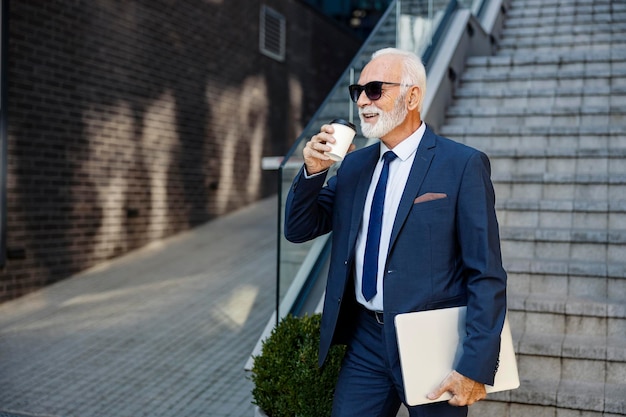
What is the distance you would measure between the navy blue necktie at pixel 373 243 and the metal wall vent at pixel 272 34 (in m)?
11.3

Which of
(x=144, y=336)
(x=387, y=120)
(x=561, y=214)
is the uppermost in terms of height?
(x=387, y=120)

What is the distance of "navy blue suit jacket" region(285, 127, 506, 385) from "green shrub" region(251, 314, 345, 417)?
83cm

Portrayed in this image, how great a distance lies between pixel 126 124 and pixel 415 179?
25.5 ft

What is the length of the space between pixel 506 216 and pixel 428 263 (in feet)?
10.6

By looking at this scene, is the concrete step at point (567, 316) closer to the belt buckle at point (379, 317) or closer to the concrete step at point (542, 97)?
the belt buckle at point (379, 317)

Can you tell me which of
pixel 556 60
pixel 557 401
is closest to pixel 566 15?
pixel 556 60

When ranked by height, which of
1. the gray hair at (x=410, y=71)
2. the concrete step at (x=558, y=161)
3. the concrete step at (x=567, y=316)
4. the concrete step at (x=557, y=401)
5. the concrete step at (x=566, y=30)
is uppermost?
the concrete step at (x=566, y=30)

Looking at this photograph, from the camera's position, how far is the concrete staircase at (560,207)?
4086 millimetres

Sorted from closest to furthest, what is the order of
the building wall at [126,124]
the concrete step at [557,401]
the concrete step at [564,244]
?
the concrete step at [557,401] < the concrete step at [564,244] < the building wall at [126,124]

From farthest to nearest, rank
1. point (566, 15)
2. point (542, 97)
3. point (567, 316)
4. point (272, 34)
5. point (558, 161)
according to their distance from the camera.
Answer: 1. point (272, 34)
2. point (566, 15)
3. point (542, 97)
4. point (558, 161)
5. point (567, 316)

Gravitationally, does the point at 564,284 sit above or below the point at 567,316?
above

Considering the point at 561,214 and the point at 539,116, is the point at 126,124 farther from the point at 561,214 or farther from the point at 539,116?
the point at 561,214

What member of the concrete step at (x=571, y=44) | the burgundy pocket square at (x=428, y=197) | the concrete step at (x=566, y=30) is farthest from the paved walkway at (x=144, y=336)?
the concrete step at (x=566, y=30)

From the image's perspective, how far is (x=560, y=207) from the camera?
546cm
